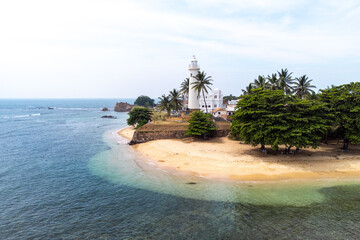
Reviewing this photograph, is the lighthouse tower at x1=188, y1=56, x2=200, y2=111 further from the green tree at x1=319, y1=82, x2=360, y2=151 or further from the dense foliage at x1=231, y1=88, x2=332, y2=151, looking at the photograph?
the green tree at x1=319, y1=82, x2=360, y2=151

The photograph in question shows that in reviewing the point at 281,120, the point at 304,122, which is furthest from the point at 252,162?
the point at 304,122

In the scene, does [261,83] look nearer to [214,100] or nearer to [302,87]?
[302,87]

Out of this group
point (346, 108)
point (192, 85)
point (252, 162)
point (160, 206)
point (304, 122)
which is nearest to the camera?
point (160, 206)

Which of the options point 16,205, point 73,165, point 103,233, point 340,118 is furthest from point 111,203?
point 340,118

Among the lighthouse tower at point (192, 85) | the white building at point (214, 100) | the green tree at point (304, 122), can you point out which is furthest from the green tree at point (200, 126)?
the white building at point (214, 100)

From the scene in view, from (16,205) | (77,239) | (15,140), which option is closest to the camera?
(77,239)

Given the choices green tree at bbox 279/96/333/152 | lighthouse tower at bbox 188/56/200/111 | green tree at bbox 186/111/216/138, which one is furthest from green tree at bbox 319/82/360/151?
lighthouse tower at bbox 188/56/200/111

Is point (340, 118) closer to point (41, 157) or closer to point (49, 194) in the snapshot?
point (49, 194)
